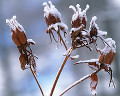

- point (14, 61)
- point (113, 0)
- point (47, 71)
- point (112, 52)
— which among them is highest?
point (113, 0)

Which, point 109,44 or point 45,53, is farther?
point 45,53

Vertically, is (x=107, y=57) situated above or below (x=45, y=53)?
below

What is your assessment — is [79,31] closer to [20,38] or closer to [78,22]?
[78,22]

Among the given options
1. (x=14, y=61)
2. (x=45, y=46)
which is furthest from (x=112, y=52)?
(x=14, y=61)

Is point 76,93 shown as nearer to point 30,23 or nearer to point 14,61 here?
point 14,61

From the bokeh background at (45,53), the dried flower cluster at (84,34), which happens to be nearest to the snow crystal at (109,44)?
the dried flower cluster at (84,34)

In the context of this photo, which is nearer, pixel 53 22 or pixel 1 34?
pixel 53 22

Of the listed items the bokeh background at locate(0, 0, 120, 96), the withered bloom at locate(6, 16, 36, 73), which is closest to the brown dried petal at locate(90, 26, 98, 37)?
the withered bloom at locate(6, 16, 36, 73)

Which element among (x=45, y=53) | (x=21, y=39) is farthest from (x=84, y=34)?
(x=45, y=53)

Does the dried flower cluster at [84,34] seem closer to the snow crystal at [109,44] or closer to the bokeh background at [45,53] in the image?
the snow crystal at [109,44]
